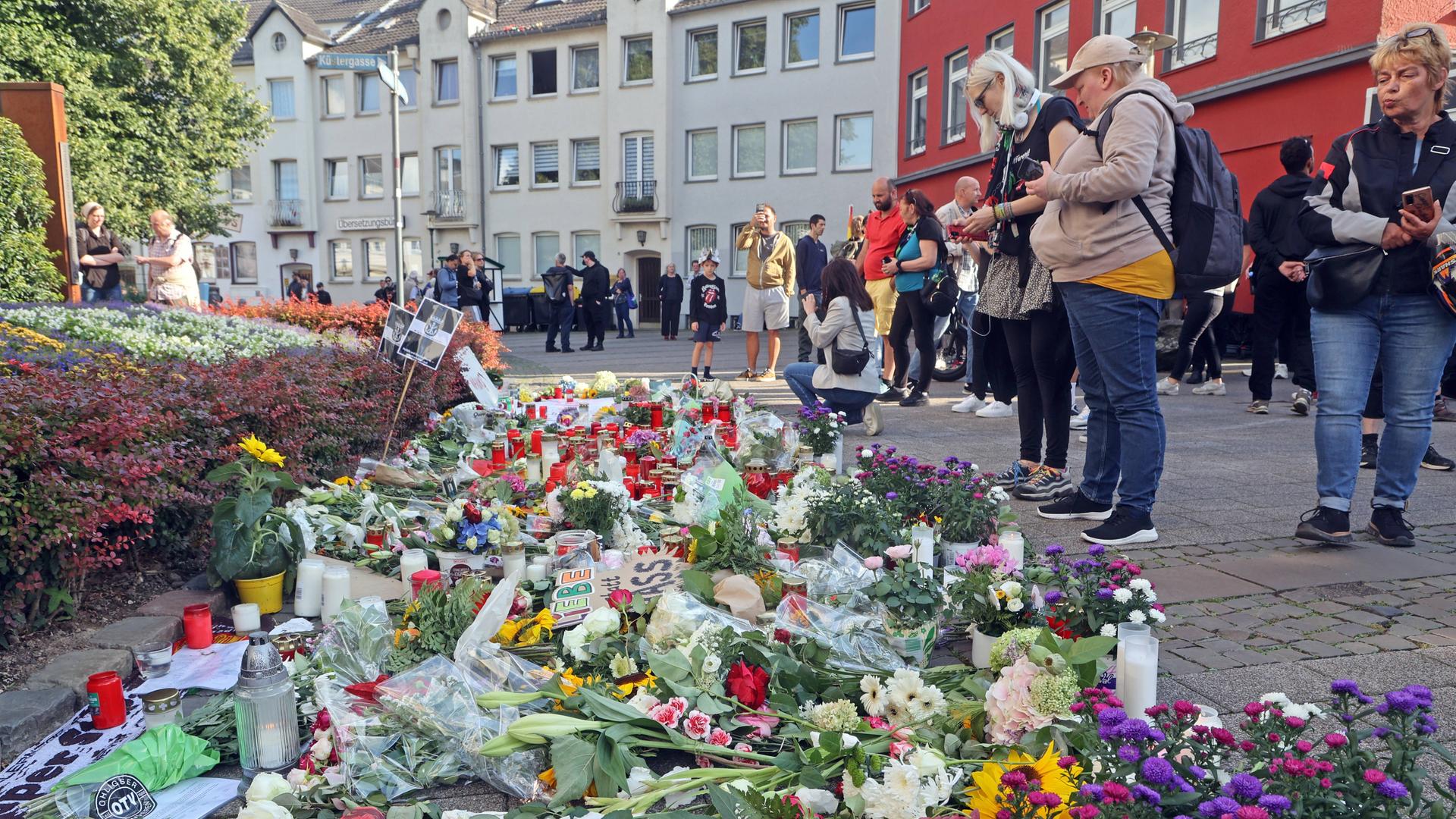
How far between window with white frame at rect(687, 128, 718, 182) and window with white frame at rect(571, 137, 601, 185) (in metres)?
3.35

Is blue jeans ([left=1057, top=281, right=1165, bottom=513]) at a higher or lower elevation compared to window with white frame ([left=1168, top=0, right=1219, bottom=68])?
lower

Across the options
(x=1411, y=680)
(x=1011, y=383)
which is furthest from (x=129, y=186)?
(x=1411, y=680)

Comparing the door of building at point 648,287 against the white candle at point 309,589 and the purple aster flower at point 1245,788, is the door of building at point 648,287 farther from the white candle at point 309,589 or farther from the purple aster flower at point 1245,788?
the purple aster flower at point 1245,788

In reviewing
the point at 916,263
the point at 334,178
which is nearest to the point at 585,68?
the point at 334,178

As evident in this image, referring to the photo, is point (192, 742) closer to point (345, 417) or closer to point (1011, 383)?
point (345, 417)

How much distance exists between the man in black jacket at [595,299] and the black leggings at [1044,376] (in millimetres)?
15026

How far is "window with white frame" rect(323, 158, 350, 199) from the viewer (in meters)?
41.0

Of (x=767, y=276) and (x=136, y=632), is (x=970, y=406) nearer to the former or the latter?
(x=767, y=276)

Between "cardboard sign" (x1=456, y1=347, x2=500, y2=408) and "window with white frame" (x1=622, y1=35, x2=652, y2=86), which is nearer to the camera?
"cardboard sign" (x1=456, y1=347, x2=500, y2=408)

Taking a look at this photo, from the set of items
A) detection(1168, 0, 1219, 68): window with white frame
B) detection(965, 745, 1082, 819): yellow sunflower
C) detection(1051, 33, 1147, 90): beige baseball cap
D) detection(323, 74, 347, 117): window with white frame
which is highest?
detection(323, 74, 347, 117): window with white frame

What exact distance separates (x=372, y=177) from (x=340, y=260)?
373cm

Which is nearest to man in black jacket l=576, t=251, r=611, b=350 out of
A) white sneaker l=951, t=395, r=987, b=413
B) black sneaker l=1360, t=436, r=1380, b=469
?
white sneaker l=951, t=395, r=987, b=413

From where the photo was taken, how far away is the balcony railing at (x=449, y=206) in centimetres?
3738

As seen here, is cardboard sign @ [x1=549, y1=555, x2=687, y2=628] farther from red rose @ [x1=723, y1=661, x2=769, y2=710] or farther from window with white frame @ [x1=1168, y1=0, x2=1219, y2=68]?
window with white frame @ [x1=1168, y1=0, x2=1219, y2=68]
